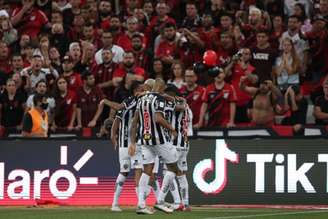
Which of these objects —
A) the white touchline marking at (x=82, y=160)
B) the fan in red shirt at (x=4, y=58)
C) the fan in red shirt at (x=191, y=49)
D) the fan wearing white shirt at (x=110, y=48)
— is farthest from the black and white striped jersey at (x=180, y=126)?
the fan in red shirt at (x=4, y=58)

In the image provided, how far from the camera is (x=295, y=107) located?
21516 mm

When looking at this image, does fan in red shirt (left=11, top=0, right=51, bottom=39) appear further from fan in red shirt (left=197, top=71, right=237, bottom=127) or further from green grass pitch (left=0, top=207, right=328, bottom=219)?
green grass pitch (left=0, top=207, right=328, bottom=219)

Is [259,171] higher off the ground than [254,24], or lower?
lower

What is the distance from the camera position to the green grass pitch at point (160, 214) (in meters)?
17.1

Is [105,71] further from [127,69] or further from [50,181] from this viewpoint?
[50,181]

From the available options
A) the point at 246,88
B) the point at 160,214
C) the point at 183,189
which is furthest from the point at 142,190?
the point at 246,88

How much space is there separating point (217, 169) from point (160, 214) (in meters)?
3.17

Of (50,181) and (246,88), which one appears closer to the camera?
(50,181)

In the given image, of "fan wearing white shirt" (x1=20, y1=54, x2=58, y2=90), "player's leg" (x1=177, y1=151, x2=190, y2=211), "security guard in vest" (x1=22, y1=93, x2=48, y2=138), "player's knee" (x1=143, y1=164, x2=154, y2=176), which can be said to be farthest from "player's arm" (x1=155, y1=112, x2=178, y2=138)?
"fan wearing white shirt" (x1=20, y1=54, x2=58, y2=90)

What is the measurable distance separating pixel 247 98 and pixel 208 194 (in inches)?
94.1

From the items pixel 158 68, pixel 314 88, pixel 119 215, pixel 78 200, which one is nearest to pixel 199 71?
pixel 158 68

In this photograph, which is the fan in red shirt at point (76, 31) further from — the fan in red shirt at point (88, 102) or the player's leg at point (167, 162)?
the player's leg at point (167, 162)

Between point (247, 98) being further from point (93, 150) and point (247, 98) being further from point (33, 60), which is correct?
point (33, 60)

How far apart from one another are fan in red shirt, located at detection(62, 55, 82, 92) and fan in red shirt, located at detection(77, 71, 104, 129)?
0.45 m
